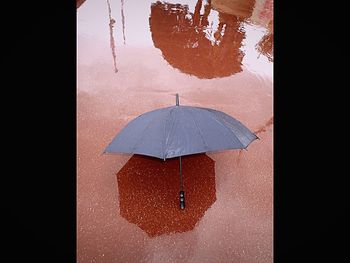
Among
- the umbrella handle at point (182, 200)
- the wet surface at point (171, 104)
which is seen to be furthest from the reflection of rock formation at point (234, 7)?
the umbrella handle at point (182, 200)

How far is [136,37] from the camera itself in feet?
14.9

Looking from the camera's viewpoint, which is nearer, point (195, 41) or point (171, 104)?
point (171, 104)

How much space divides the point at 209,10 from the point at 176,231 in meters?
3.23

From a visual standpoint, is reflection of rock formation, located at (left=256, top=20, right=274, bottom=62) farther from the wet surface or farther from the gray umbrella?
the gray umbrella

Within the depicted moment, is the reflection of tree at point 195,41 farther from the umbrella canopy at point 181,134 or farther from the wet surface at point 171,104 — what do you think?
the umbrella canopy at point 181,134

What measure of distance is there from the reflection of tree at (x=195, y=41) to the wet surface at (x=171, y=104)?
1cm

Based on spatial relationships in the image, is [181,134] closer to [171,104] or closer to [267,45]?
[171,104]

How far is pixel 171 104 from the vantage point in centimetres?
449

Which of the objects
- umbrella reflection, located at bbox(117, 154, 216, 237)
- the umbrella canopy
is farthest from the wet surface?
the umbrella canopy

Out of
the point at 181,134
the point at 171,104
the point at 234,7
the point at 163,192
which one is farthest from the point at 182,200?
the point at 234,7

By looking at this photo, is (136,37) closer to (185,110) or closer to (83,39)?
(83,39)

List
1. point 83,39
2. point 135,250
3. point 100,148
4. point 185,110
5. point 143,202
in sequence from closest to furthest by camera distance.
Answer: point 185,110 → point 135,250 → point 143,202 → point 100,148 → point 83,39

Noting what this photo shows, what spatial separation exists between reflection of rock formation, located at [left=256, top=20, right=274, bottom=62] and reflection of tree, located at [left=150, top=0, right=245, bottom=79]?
12.4 inches

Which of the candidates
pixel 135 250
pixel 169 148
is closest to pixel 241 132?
pixel 169 148
